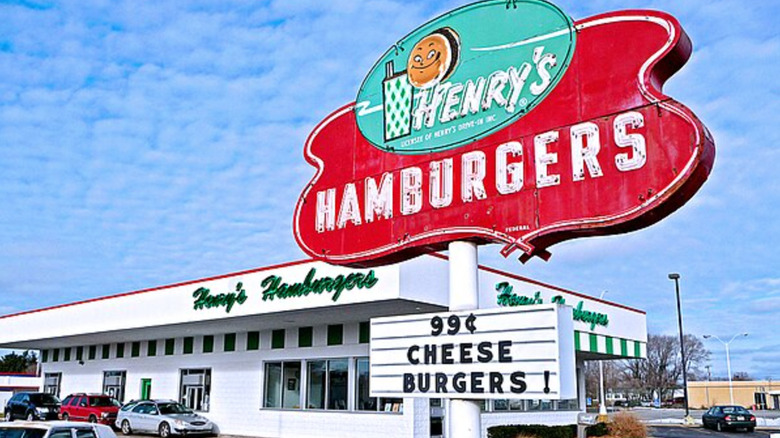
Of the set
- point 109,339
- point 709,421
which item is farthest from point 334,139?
point 709,421

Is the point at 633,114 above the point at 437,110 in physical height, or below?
below

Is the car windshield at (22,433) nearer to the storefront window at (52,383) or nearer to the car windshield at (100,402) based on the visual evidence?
the car windshield at (100,402)

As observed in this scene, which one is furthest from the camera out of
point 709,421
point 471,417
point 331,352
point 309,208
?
point 709,421

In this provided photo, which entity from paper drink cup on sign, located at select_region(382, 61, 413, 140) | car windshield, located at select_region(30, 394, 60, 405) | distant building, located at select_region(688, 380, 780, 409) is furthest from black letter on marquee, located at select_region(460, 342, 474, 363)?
distant building, located at select_region(688, 380, 780, 409)

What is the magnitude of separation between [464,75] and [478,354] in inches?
138

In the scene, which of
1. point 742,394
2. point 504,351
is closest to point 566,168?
point 504,351

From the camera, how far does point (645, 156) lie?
766 centimetres

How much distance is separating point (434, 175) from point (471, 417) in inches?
119

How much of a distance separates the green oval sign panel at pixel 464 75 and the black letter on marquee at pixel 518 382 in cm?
291

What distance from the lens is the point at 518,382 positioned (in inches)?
325

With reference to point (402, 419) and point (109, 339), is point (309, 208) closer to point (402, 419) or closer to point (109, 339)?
point (402, 419)

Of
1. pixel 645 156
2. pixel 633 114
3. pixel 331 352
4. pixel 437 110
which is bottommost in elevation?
pixel 331 352

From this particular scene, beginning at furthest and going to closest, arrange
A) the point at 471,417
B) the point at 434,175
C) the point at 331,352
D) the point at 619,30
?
the point at 331,352 → the point at 434,175 → the point at 471,417 → the point at 619,30

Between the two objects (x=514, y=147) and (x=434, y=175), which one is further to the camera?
(x=434, y=175)
